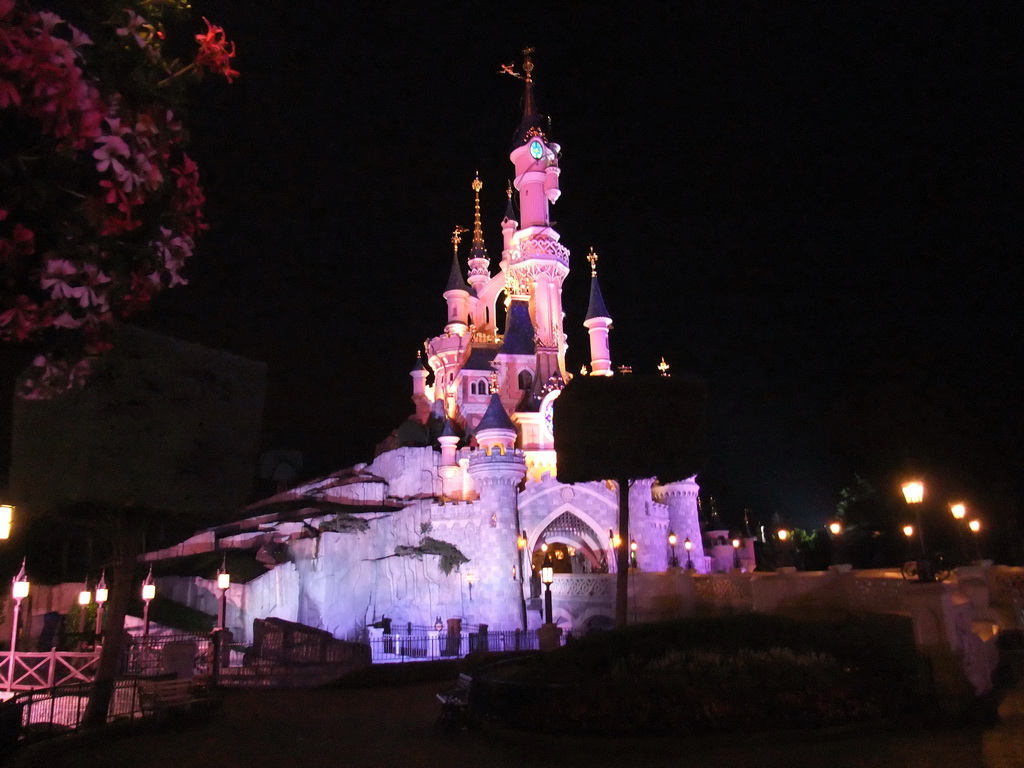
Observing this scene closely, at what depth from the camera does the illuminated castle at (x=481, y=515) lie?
1162 inches

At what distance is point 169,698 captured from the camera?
11406 mm

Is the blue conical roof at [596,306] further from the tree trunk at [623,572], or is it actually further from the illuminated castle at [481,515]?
the tree trunk at [623,572]

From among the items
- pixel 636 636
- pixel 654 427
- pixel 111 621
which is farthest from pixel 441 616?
pixel 111 621

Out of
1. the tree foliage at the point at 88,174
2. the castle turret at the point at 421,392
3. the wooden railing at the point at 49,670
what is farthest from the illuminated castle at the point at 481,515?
the tree foliage at the point at 88,174

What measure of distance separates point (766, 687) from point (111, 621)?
8.70 m

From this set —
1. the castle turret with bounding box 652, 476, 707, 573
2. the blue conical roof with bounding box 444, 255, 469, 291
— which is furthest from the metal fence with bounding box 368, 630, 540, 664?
the blue conical roof with bounding box 444, 255, 469, 291

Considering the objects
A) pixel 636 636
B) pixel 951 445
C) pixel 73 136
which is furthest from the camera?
pixel 951 445

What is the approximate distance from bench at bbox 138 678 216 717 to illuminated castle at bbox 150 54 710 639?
50.0 ft

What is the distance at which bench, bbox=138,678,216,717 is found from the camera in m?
11.0

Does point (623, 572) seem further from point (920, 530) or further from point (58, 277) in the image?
point (58, 277)

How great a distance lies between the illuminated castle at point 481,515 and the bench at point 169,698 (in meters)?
15.3

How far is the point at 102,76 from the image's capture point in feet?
10.9

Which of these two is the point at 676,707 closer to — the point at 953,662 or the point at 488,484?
the point at 953,662

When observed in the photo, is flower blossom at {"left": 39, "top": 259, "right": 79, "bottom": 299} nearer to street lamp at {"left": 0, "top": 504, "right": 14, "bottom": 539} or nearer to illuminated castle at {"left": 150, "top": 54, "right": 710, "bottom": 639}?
street lamp at {"left": 0, "top": 504, "right": 14, "bottom": 539}
